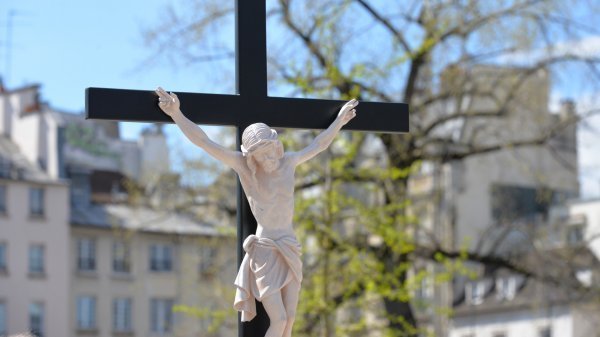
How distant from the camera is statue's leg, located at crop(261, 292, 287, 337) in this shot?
37.6 feet

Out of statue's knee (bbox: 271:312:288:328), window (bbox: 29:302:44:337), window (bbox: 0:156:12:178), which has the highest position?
window (bbox: 0:156:12:178)

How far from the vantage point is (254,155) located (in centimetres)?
1155

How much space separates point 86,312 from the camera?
6556cm

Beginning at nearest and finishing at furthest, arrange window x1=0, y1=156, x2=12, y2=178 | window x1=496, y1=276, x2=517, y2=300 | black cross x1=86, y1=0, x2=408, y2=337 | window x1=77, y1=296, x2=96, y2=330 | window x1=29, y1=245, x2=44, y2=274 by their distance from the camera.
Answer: black cross x1=86, y1=0, x2=408, y2=337
window x1=496, y1=276, x2=517, y2=300
window x1=29, y1=245, x2=44, y2=274
window x1=0, y1=156, x2=12, y2=178
window x1=77, y1=296, x2=96, y2=330

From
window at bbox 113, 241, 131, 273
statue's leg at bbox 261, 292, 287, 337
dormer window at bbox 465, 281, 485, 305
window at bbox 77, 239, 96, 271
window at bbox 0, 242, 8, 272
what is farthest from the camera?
window at bbox 113, 241, 131, 273

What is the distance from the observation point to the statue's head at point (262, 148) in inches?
453

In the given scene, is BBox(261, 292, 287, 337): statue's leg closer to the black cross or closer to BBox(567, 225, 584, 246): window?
the black cross

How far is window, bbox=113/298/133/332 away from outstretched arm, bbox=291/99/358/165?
54791 mm

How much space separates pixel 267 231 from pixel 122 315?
184 ft

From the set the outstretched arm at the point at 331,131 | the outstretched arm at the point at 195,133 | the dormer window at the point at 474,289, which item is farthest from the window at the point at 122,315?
the outstretched arm at the point at 195,133

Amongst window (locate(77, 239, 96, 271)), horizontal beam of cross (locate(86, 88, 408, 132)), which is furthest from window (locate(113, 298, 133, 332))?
horizontal beam of cross (locate(86, 88, 408, 132))

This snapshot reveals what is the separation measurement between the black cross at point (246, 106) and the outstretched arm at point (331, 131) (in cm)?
17

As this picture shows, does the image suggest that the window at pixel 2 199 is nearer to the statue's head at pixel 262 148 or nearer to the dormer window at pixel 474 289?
the dormer window at pixel 474 289

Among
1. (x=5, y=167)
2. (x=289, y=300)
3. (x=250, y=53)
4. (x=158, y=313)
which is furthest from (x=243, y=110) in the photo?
(x=158, y=313)
